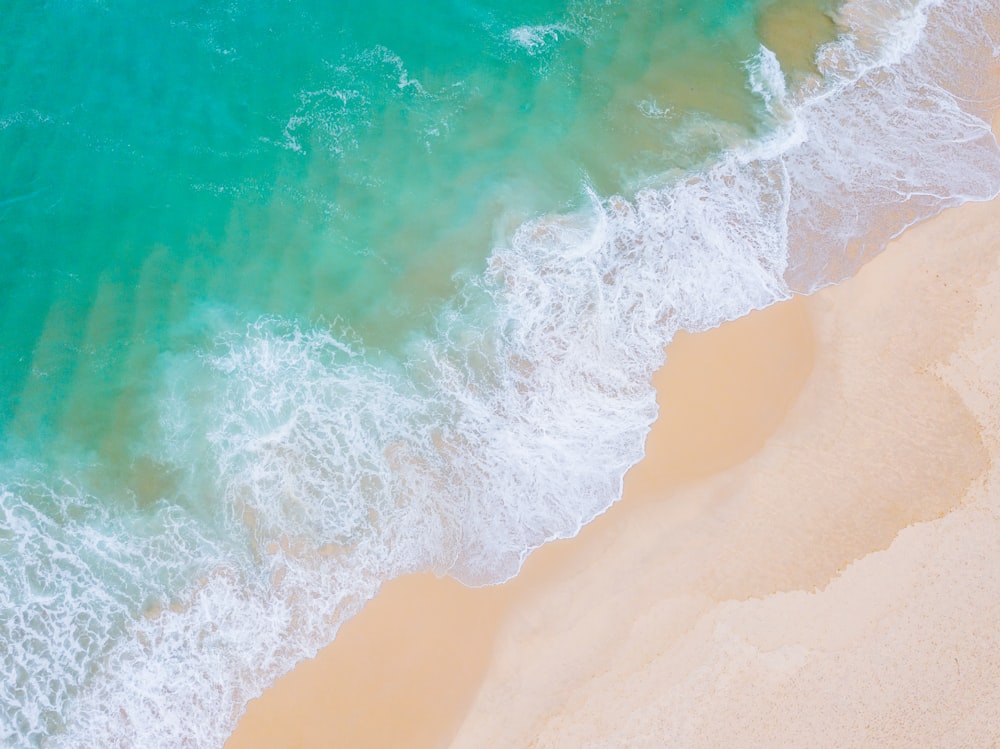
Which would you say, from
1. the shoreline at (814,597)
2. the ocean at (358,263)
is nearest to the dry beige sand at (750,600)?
the shoreline at (814,597)

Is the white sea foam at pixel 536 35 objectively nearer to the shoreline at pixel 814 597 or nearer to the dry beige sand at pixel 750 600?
the dry beige sand at pixel 750 600

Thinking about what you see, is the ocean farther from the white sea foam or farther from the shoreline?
the shoreline

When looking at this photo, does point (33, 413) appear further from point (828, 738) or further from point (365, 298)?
point (828, 738)

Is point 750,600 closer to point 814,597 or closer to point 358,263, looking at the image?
point 814,597

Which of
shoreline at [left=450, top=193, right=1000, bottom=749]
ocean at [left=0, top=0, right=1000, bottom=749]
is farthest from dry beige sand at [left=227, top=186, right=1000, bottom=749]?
ocean at [left=0, top=0, right=1000, bottom=749]

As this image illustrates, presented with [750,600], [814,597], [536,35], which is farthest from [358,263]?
[814,597]

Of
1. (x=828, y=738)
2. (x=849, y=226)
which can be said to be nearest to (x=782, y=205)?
(x=849, y=226)
